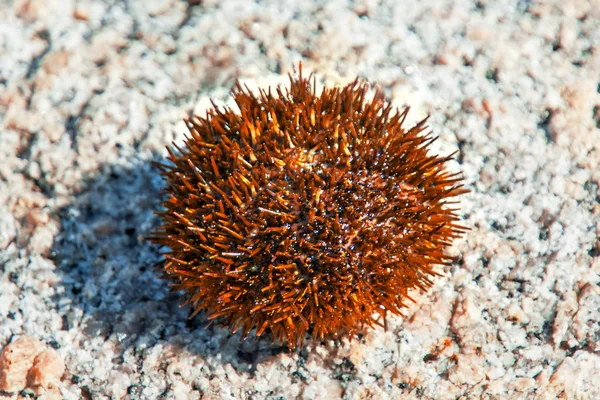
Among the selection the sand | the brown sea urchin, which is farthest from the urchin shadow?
the brown sea urchin

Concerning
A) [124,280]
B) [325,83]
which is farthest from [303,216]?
[325,83]

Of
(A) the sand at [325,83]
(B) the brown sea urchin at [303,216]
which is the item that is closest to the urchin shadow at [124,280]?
(A) the sand at [325,83]

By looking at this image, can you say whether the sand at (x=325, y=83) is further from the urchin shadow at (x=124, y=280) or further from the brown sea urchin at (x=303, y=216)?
the brown sea urchin at (x=303, y=216)

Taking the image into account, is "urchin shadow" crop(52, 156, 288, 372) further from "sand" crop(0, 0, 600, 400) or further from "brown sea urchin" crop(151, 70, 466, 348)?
"brown sea urchin" crop(151, 70, 466, 348)

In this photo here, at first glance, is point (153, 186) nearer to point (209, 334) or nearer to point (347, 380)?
point (209, 334)

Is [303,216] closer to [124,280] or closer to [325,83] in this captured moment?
[124,280]

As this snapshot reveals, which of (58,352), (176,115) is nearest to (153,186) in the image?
(176,115)
